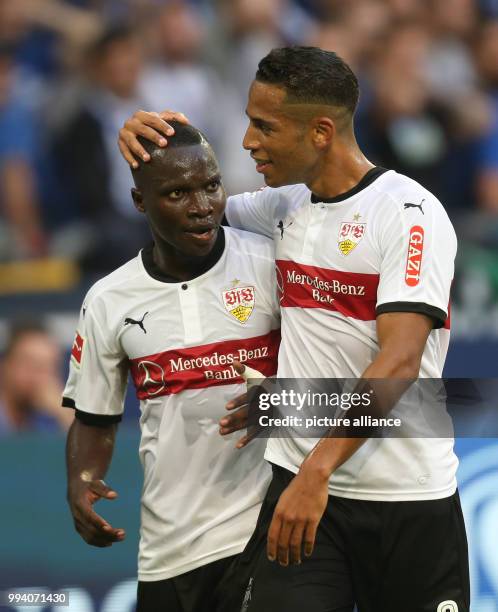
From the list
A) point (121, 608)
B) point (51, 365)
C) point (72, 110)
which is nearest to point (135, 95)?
point (72, 110)

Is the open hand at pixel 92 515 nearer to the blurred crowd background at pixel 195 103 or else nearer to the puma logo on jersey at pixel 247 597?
the puma logo on jersey at pixel 247 597

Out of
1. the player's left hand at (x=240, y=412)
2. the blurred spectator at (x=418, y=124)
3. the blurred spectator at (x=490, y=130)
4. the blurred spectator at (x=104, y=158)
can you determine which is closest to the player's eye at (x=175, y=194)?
the player's left hand at (x=240, y=412)

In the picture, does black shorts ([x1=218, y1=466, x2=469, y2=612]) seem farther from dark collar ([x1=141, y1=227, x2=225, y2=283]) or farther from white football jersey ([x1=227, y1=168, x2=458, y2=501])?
dark collar ([x1=141, y1=227, x2=225, y2=283])

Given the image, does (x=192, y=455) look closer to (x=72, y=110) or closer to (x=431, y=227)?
(x=431, y=227)

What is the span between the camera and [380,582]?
11.9ft

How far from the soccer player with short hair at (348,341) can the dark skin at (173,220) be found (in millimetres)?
213

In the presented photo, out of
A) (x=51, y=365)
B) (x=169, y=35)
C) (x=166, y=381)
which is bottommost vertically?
(x=166, y=381)

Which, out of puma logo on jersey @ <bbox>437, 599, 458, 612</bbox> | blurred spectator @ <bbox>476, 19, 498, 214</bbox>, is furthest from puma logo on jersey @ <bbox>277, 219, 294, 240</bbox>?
blurred spectator @ <bbox>476, 19, 498, 214</bbox>

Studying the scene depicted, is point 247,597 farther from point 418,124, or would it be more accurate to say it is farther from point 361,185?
point 418,124

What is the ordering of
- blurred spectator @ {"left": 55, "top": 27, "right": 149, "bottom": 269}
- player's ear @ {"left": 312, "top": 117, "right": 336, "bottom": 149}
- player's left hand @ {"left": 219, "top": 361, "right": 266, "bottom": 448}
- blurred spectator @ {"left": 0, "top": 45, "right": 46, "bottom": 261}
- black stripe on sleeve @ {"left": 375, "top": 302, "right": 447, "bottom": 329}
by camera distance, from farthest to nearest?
blurred spectator @ {"left": 0, "top": 45, "right": 46, "bottom": 261} → blurred spectator @ {"left": 55, "top": 27, "right": 149, "bottom": 269} → player's left hand @ {"left": 219, "top": 361, "right": 266, "bottom": 448} → player's ear @ {"left": 312, "top": 117, "right": 336, "bottom": 149} → black stripe on sleeve @ {"left": 375, "top": 302, "right": 447, "bottom": 329}

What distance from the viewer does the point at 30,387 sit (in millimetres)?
6242

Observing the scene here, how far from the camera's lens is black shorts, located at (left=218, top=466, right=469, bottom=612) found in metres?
3.57

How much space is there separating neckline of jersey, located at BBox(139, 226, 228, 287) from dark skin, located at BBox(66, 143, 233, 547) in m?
0.02

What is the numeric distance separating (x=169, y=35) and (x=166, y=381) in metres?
5.13
